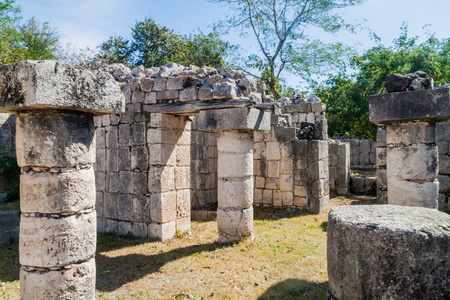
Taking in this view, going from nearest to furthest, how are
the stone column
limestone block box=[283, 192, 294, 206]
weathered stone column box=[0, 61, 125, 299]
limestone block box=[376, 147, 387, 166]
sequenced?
weathered stone column box=[0, 61, 125, 299]
the stone column
limestone block box=[376, 147, 387, 166]
limestone block box=[283, 192, 294, 206]

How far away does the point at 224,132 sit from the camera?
6875 mm

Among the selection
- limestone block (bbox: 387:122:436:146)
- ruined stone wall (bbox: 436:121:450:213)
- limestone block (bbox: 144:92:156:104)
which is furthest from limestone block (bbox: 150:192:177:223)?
ruined stone wall (bbox: 436:121:450:213)

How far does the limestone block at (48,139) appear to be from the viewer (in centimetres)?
331

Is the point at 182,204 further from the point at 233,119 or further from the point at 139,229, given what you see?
the point at 233,119

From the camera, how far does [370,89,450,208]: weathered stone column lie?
4750mm

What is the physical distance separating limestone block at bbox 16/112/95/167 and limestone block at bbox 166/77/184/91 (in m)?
3.88

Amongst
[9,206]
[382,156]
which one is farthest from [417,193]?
[9,206]

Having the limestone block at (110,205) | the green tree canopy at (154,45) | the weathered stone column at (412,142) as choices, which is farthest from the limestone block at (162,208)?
the green tree canopy at (154,45)

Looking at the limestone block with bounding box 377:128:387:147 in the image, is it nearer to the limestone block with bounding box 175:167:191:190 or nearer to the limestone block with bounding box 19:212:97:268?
the limestone block with bounding box 175:167:191:190

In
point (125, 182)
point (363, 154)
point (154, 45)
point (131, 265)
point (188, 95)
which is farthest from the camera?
point (154, 45)

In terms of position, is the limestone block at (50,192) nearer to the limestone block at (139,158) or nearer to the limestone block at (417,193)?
the limestone block at (139,158)

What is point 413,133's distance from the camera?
16.2 ft

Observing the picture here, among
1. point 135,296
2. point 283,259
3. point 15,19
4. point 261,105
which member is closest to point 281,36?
point 15,19

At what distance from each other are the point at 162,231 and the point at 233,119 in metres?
2.99
